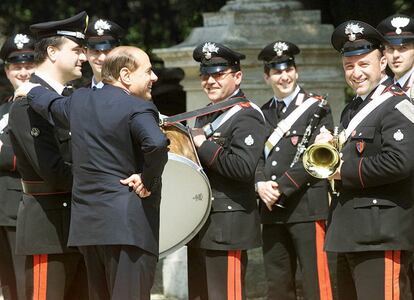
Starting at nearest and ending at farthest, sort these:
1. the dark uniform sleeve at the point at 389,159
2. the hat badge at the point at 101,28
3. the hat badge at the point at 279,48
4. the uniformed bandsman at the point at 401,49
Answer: the dark uniform sleeve at the point at 389,159
the uniformed bandsman at the point at 401,49
the hat badge at the point at 101,28
the hat badge at the point at 279,48

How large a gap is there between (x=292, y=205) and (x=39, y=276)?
195 cm

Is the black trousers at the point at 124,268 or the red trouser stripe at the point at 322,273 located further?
the red trouser stripe at the point at 322,273

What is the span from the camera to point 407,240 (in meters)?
7.78

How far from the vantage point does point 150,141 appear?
7.10 metres

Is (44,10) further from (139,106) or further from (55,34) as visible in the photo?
(139,106)

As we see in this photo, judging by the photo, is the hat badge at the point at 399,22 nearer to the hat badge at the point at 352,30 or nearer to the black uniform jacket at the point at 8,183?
the hat badge at the point at 352,30

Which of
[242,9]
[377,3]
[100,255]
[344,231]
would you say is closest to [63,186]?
[100,255]

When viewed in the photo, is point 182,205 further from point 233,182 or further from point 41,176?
point 41,176

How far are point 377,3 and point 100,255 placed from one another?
16.5 feet

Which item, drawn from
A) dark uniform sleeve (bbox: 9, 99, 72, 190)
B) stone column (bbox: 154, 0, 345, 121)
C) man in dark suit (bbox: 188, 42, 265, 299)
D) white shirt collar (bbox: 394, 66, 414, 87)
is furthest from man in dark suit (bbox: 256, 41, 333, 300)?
dark uniform sleeve (bbox: 9, 99, 72, 190)

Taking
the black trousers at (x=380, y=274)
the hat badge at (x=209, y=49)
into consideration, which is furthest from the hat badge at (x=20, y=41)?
the black trousers at (x=380, y=274)

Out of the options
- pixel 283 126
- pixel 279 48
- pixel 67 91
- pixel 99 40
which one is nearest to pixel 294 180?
pixel 283 126

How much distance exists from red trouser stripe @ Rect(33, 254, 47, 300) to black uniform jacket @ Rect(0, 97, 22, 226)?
3.93 ft

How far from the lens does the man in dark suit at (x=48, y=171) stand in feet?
26.0
